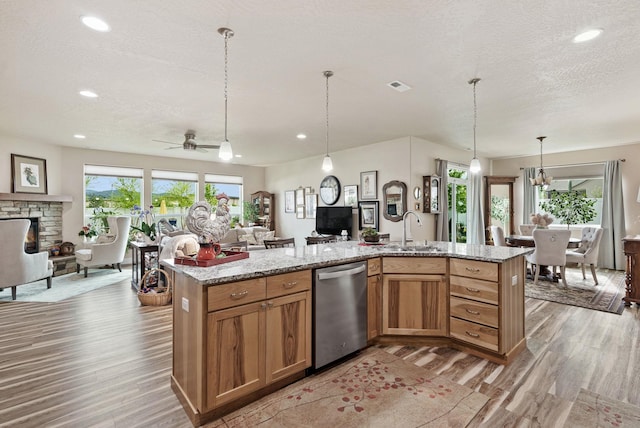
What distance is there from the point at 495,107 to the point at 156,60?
3.90 m

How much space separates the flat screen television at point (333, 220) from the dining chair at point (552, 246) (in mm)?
3237

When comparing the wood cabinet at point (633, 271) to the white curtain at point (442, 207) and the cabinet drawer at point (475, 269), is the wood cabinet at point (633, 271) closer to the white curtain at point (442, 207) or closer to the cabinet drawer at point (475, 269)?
the white curtain at point (442, 207)

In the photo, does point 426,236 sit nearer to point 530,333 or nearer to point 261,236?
point 530,333

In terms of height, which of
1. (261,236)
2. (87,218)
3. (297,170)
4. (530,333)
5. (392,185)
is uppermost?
(297,170)

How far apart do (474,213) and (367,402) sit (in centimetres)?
624

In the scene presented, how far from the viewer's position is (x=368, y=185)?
628 centimetres

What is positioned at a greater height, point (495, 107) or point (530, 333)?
point (495, 107)

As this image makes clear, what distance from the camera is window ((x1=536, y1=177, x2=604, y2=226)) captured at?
6.88 meters

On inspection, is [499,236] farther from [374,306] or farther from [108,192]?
[108,192]

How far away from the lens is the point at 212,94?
3.59 metres

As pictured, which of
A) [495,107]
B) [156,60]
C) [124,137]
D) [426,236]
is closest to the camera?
[156,60]

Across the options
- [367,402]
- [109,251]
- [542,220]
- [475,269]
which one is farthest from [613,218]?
[109,251]

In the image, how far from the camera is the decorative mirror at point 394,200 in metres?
5.68

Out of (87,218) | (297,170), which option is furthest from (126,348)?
(297,170)
